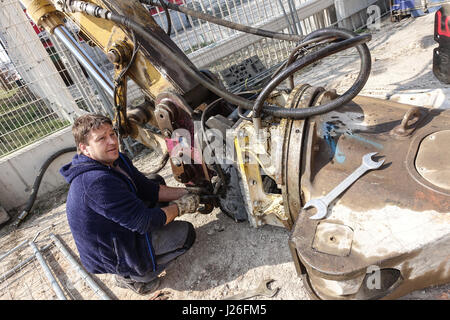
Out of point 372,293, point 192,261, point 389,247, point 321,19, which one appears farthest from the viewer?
point 321,19

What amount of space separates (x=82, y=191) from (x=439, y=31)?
13.4 feet

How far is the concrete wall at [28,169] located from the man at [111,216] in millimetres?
2373

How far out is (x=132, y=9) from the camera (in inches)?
96.0

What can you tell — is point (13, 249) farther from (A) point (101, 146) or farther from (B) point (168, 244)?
(A) point (101, 146)

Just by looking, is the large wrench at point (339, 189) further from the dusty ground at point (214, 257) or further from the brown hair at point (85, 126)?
the brown hair at point (85, 126)

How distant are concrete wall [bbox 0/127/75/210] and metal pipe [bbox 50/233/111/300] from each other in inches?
53.9

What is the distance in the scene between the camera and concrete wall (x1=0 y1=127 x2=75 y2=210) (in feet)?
13.3

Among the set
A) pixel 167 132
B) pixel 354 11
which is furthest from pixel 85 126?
pixel 354 11

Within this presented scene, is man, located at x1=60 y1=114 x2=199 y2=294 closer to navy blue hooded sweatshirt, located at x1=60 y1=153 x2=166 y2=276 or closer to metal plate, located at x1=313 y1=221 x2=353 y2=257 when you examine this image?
navy blue hooded sweatshirt, located at x1=60 y1=153 x2=166 y2=276

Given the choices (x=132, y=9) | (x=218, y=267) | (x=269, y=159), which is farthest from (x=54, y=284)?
(x=132, y=9)

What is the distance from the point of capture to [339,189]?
1.75 meters

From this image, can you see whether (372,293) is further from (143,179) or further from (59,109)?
(59,109)

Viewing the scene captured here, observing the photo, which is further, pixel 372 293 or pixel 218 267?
pixel 218 267

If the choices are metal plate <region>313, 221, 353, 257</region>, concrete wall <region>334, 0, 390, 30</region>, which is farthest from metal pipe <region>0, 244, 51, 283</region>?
concrete wall <region>334, 0, 390, 30</region>
